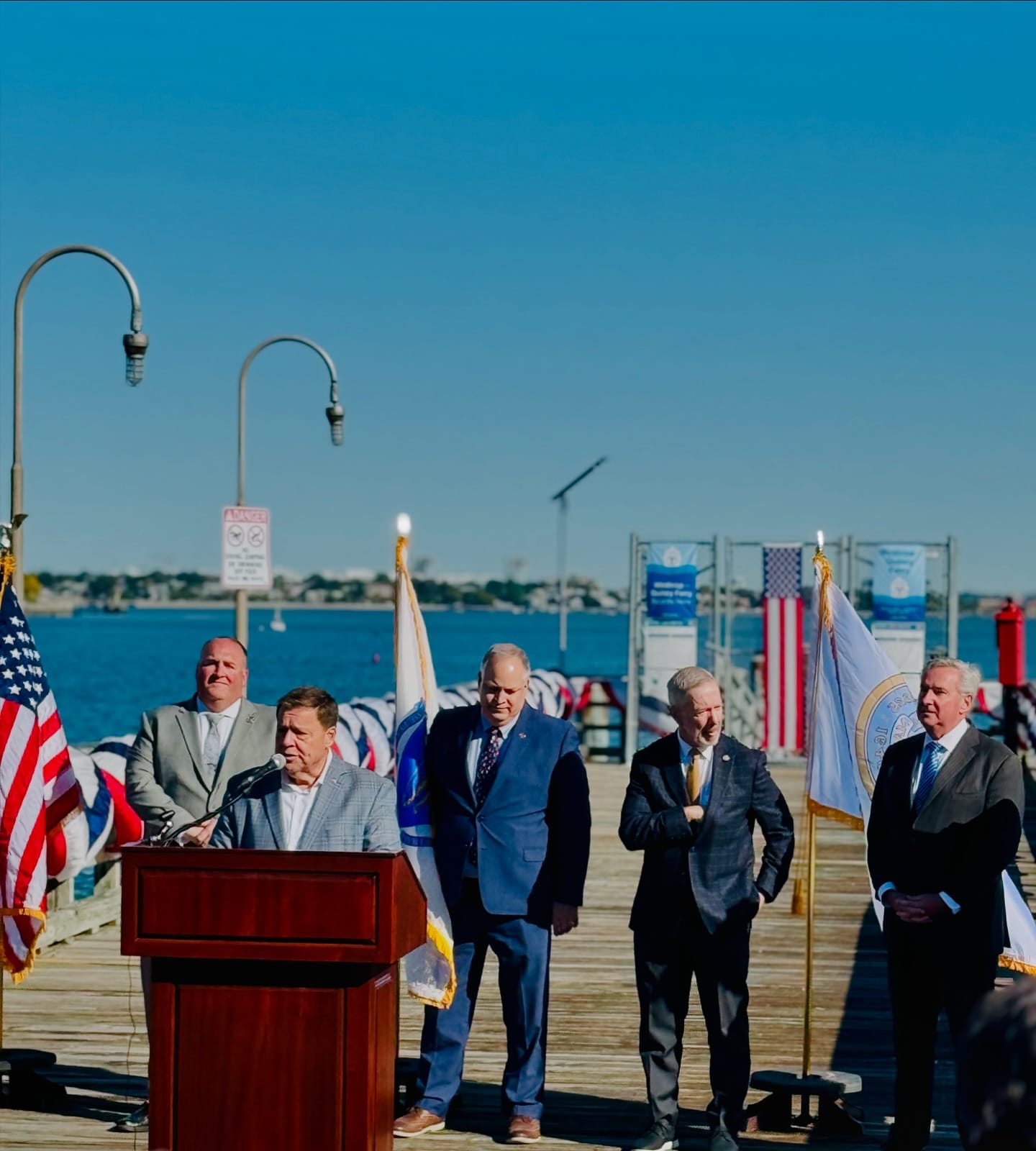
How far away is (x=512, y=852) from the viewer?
671cm

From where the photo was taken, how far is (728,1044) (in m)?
6.54

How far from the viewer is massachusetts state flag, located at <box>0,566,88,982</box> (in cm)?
713

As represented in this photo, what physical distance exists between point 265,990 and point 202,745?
1.81m

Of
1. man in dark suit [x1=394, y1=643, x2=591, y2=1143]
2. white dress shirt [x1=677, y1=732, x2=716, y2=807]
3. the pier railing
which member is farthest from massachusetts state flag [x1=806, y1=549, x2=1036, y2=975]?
the pier railing

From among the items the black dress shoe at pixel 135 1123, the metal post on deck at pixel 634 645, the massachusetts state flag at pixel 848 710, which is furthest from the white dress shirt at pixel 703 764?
the metal post on deck at pixel 634 645

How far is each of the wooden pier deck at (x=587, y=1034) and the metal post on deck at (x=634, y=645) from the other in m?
8.39

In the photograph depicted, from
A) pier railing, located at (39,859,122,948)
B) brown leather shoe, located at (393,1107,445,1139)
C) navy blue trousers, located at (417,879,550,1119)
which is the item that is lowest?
brown leather shoe, located at (393,1107,445,1139)

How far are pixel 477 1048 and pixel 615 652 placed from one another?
458ft

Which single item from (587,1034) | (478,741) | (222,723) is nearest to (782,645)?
(587,1034)

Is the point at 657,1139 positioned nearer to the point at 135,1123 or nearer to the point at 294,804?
the point at 294,804

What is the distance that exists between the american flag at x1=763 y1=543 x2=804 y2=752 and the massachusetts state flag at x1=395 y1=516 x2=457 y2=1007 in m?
13.7

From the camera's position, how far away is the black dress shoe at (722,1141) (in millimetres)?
6453

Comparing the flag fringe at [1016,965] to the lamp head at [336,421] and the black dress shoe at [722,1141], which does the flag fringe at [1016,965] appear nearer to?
the black dress shoe at [722,1141]

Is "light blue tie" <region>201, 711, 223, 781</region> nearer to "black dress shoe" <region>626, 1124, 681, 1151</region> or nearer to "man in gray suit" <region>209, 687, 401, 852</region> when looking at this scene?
"man in gray suit" <region>209, 687, 401, 852</region>
